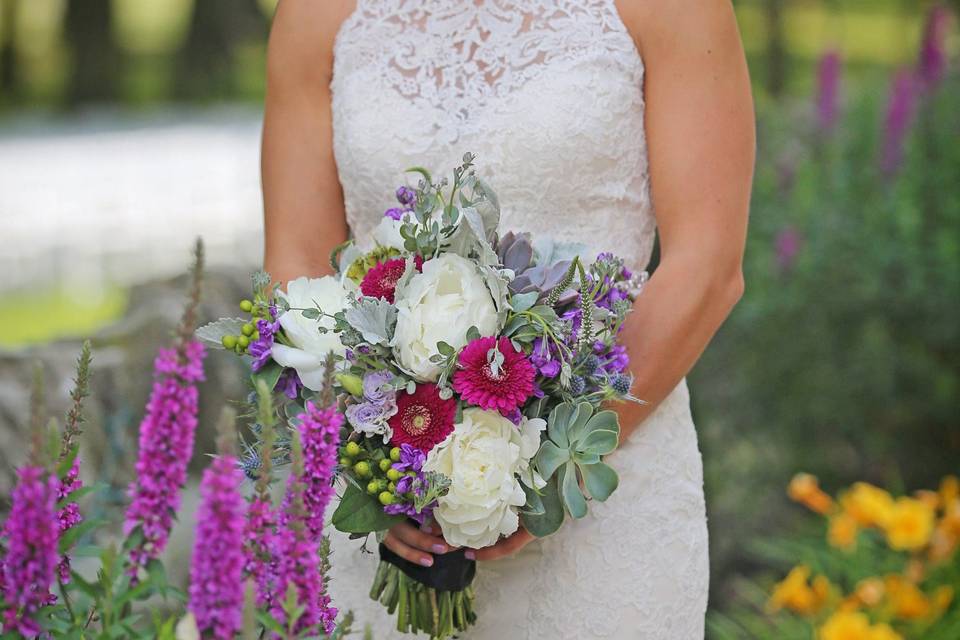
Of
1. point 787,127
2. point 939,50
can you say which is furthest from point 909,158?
point 787,127

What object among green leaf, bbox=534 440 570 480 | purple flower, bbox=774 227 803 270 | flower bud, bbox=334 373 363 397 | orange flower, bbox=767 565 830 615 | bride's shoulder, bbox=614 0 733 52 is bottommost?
orange flower, bbox=767 565 830 615

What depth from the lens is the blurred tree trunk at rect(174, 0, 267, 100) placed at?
20.6m

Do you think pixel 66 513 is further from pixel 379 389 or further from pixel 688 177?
pixel 688 177

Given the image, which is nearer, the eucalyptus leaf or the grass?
the eucalyptus leaf

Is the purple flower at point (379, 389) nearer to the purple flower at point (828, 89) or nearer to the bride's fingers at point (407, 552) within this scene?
the bride's fingers at point (407, 552)

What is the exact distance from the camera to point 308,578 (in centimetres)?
132

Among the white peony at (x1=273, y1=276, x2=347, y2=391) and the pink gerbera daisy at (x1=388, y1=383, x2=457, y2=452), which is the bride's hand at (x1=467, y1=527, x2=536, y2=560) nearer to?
the pink gerbera daisy at (x1=388, y1=383, x2=457, y2=452)

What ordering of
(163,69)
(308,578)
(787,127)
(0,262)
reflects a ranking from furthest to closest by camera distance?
1. (163,69)
2. (0,262)
3. (787,127)
4. (308,578)

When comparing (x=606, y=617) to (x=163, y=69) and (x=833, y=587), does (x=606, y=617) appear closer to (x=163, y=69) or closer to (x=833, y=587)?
(x=833, y=587)

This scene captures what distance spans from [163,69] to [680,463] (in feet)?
75.2

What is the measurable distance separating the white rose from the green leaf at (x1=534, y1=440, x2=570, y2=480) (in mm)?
207

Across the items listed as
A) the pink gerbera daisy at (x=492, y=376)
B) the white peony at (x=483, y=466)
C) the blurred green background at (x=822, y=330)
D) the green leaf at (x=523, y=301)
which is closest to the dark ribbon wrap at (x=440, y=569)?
the white peony at (x=483, y=466)

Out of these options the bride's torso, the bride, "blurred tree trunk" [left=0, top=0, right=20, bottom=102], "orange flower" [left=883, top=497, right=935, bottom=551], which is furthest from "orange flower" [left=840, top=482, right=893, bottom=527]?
"blurred tree trunk" [left=0, top=0, right=20, bottom=102]

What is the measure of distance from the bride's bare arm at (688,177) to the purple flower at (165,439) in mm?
1223
